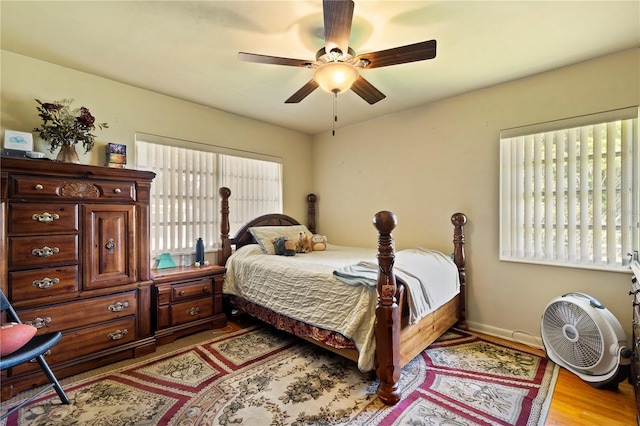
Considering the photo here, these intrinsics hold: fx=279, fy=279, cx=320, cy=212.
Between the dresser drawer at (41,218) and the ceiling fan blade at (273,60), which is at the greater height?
the ceiling fan blade at (273,60)

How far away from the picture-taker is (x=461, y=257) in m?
2.90

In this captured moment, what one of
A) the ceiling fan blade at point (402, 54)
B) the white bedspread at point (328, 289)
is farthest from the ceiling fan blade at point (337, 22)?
the white bedspread at point (328, 289)

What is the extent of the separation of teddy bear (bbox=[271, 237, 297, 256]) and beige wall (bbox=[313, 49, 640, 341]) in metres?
1.16

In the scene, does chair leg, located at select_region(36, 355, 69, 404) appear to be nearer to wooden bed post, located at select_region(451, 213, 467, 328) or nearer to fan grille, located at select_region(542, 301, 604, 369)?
wooden bed post, located at select_region(451, 213, 467, 328)

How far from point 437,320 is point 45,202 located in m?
3.24

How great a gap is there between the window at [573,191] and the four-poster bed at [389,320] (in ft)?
1.77

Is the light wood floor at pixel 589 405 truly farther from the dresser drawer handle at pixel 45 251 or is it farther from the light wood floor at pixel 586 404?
the dresser drawer handle at pixel 45 251

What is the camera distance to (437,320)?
250cm

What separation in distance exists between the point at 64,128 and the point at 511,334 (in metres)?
4.35

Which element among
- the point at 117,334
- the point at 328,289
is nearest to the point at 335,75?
the point at 328,289

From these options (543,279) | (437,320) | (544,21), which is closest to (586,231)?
(543,279)

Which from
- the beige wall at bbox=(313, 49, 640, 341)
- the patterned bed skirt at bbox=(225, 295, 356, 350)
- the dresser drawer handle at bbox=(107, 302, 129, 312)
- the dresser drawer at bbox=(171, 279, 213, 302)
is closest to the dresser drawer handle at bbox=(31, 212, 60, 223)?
the dresser drawer handle at bbox=(107, 302, 129, 312)

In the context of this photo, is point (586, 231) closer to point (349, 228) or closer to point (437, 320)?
point (437, 320)

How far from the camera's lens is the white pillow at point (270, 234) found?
3232 mm
